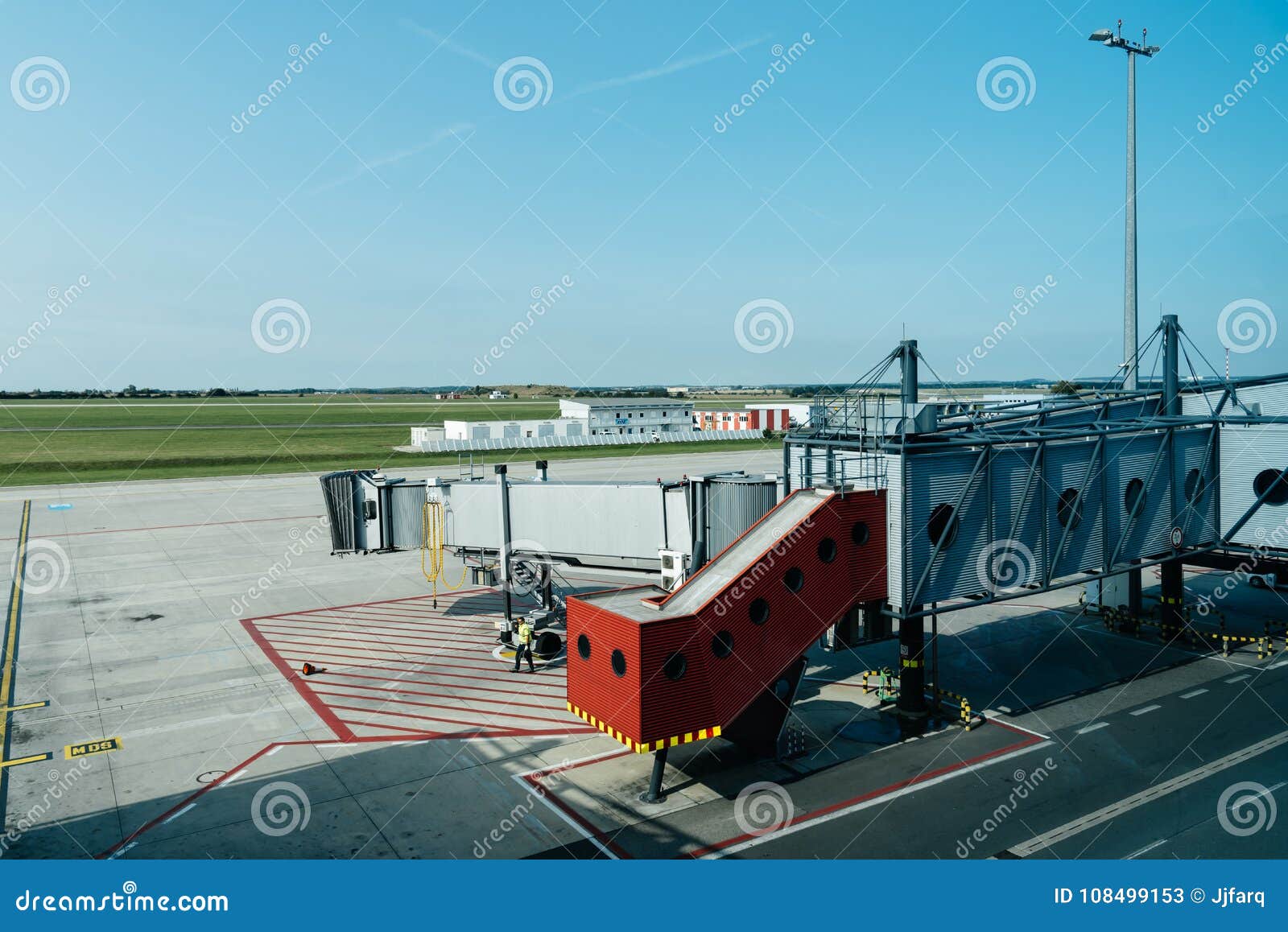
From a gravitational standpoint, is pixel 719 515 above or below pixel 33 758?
above

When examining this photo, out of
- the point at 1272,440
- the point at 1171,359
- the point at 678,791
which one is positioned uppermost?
the point at 1171,359

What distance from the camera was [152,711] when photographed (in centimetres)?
2545

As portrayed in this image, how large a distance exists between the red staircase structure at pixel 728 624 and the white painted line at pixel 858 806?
247cm

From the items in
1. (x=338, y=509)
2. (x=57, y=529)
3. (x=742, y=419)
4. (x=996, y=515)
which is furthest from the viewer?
(x=742, y=419)

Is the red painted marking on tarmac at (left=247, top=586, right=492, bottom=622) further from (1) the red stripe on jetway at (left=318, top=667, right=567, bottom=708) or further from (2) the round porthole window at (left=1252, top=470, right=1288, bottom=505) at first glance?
(2) the round porthole window at (left=1252, top=470, right=1288, bottom=505)

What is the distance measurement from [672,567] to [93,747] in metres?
16.5

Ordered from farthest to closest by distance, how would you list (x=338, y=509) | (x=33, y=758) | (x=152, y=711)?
(x=338, y=509), (x=152, y=711), (x=33, y=758)

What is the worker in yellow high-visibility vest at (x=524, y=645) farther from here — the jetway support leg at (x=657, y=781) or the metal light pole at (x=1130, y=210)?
the metal light pole at (x=1130, y=210)

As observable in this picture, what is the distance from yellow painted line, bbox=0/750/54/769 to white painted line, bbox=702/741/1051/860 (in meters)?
17.6

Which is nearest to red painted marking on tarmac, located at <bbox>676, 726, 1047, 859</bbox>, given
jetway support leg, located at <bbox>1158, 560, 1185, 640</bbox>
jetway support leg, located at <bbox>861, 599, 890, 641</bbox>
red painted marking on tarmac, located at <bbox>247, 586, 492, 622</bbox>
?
jetway support leg, located at <bbox>861, 599, 890, 641</bbox>

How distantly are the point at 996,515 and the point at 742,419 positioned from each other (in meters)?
125

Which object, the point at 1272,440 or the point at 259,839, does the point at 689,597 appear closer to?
the point at 259,839

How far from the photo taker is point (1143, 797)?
61.6ft

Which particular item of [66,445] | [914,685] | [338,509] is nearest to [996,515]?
[914,685]
